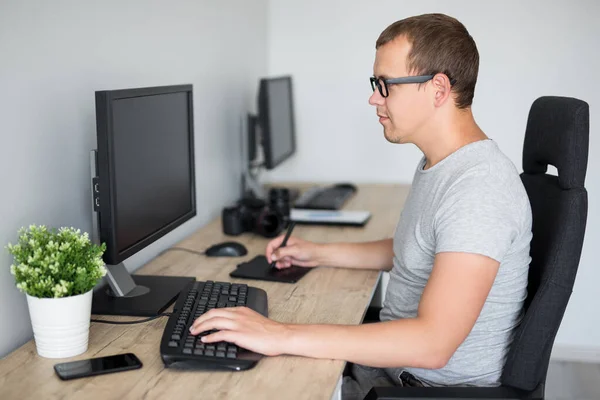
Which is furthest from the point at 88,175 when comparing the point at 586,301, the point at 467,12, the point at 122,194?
the point at 586,301

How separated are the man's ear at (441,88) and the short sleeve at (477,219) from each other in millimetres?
190

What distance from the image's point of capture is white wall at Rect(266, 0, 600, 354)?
316 centimetres

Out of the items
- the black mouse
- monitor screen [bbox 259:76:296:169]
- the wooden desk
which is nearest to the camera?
the wooden desk

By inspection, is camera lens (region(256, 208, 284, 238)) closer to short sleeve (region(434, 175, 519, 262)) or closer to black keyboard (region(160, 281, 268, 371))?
black keyboard (region(160, 281, 268, 371))

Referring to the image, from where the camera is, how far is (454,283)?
4.41ft

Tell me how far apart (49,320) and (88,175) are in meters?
0.51

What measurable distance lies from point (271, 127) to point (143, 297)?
1223mm

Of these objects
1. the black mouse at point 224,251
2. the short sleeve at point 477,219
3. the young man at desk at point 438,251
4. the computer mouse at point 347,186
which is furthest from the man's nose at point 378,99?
the computer mouse at point 347,186

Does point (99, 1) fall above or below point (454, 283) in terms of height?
above

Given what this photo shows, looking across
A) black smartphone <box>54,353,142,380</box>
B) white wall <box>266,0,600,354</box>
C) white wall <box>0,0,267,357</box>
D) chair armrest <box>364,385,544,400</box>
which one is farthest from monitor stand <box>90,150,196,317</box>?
white wall <box>266,0,600,354</box>

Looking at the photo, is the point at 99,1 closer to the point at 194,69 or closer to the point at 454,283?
the point at 194,69

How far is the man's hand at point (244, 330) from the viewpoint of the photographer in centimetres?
136

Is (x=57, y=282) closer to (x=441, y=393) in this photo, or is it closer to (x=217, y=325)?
(x=217, y=325)

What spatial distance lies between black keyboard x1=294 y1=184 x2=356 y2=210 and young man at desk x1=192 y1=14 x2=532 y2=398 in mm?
1010
